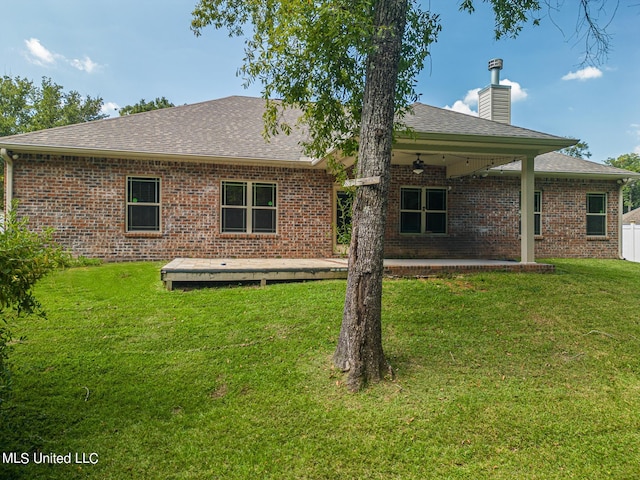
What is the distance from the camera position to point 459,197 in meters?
12.0

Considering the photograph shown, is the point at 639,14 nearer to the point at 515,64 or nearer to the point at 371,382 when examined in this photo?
the point at 371,382

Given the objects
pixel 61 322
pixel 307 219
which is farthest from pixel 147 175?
pixel 61 322

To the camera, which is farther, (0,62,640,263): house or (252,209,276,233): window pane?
(252,209,276,233): window pane

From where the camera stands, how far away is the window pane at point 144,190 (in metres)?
10.2

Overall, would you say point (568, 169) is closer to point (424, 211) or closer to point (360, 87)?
point (424, 211)

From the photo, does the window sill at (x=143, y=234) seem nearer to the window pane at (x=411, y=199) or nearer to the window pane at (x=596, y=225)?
the window pane at (x=411, y=199)

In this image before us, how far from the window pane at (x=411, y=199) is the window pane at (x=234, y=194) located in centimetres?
450

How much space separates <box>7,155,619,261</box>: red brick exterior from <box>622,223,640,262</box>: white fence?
2513 millimetres

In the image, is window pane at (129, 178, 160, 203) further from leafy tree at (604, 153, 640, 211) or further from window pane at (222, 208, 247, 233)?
leafy tree at (604, 153, 640, 211)

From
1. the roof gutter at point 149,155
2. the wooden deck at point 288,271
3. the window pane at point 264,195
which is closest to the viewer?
the wooden deck at point 288,271

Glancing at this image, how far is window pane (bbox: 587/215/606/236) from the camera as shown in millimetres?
13305

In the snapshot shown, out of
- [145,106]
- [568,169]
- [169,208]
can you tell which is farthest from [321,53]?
[145,106]

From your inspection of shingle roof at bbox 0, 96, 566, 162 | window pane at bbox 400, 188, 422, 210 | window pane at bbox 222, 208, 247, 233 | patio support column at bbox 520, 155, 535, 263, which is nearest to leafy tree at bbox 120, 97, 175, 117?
shingle roof at bbox 0, 96, 566, 162

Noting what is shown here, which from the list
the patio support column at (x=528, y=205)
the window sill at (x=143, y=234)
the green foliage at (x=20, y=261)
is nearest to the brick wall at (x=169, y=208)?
the window sill at (x=143, y=234)
